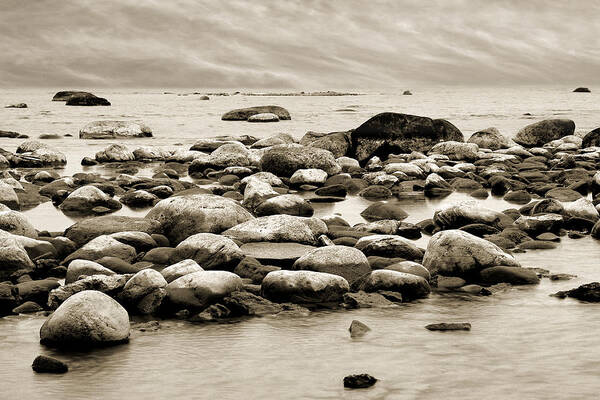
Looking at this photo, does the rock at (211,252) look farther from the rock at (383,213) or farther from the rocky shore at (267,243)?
the rock at (383,213)

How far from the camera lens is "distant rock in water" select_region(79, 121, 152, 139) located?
23.4m

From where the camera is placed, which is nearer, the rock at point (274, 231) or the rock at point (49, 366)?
the rock at point (49, 366)

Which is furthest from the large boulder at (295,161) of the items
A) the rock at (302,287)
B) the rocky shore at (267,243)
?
the rock at (302,287)

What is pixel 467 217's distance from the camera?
884 centimetres

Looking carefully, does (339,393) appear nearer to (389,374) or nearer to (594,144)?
(389,374)

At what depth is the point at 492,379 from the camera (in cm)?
435

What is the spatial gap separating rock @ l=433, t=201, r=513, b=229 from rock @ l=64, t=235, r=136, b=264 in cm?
341

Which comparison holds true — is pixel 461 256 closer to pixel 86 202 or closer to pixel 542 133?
pixel 86 202

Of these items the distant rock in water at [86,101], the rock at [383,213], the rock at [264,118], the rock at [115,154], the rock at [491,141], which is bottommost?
the rock at [383,213]

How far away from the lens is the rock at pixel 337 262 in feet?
21.5

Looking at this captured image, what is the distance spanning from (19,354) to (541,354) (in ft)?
10.0

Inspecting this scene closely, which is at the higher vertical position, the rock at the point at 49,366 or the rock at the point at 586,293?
the rock at the point at 586,293

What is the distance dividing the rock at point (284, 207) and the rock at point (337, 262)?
9.26 ft

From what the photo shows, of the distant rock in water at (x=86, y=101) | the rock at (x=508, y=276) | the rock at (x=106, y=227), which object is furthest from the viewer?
the distant rock in water at (x=86, y=101)
